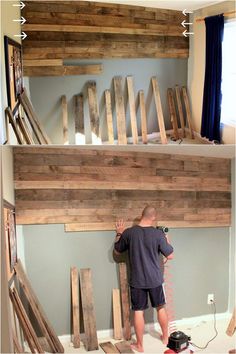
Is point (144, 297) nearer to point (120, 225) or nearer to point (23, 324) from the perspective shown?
point (120, 225)

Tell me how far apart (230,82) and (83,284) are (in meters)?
0.78

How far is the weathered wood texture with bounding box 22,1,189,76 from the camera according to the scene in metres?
1.03

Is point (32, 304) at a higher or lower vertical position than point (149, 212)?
lower

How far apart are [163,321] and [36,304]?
43 centimetres

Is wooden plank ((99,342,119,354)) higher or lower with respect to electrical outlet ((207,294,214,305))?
lower

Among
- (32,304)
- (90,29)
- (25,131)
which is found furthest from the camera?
(32,304)

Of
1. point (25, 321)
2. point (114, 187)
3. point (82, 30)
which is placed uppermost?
point (82, 30)

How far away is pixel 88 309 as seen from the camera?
1.29 meters

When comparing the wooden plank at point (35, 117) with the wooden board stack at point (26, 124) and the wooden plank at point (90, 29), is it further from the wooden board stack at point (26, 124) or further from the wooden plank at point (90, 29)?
the wooden plank at point (90, 29)

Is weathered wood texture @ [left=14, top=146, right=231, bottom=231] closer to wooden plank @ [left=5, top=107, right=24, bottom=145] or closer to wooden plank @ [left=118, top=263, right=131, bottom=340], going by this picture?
wooden plank @ [left=5, top=107, right=24, bottom=145]

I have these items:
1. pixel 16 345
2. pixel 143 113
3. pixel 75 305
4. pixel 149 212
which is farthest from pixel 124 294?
pixel 143 113

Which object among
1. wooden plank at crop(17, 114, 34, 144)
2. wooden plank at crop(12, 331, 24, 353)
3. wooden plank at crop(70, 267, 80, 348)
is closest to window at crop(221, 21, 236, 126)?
wooden plank at crop(17, 114, 34, 144)

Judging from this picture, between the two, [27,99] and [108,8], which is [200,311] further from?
[108,8]

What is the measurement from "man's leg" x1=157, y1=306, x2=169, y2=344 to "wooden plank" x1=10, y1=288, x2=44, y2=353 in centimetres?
40
